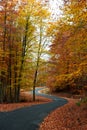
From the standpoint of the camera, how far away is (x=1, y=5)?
80.4 ft

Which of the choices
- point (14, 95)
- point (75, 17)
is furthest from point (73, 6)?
point (14, 95)

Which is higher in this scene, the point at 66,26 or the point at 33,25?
the point at 33,25

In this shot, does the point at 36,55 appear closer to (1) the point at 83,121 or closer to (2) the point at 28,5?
(2) the point at 28,5

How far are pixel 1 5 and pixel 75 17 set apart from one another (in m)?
13.8

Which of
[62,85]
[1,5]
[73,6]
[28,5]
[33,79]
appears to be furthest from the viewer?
[62,85]

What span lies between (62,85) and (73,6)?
1419 inches

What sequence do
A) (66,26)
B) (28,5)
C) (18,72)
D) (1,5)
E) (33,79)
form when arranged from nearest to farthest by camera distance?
1. (66,26)
2. (1,5)
3. (28,5)
4. (18,72)
5. (33,79)

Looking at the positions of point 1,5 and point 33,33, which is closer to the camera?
→ point 1,5

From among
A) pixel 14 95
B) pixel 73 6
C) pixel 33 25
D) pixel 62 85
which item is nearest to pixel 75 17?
pixel 73 6

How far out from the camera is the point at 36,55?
2980 cm

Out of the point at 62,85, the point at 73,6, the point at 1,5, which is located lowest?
the point at 62,85

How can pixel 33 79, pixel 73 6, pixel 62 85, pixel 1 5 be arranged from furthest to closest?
pixel 62 85
pixel 33 79
pixel 1 5
pixel 73 6

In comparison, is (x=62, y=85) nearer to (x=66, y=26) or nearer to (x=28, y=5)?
(x=28, y=5)

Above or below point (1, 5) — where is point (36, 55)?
below
